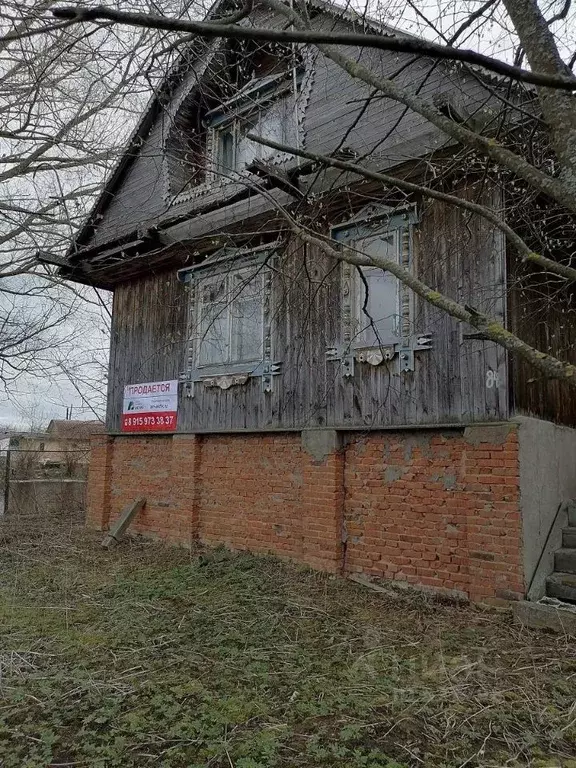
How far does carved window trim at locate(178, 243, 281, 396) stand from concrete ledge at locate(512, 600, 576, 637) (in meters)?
4.28

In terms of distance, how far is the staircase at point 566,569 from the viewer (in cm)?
582

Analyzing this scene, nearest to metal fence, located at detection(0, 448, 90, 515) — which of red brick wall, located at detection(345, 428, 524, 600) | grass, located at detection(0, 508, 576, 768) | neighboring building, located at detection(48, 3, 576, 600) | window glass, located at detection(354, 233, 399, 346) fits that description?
neighboring building, located at detection(48, 3, 576, 600)

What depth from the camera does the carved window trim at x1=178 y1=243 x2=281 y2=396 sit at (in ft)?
27.1

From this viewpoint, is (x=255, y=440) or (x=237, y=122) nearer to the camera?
(x=255, y=440)

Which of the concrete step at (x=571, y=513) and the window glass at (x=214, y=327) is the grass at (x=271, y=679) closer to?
the concrete step at (x=571, y=513)

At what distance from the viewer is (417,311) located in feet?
22.4

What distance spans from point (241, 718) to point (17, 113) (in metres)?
10.0

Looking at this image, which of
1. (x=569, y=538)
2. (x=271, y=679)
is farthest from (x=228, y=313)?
(x=271, y=679)

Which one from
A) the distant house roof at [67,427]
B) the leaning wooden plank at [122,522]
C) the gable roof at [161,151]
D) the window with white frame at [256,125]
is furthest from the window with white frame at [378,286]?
the distant house roof at [67,427]

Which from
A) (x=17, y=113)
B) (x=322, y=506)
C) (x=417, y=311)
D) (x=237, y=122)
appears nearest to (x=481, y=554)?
(x=322, y=506)

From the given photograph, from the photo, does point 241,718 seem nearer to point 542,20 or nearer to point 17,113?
point 542,20

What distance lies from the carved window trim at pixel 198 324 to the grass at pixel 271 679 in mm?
2963

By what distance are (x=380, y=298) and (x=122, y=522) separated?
5.74 metres

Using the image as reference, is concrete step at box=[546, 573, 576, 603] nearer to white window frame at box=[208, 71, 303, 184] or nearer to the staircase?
the staircase
